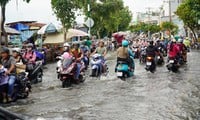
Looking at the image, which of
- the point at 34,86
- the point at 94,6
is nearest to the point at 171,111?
the point at 34,86

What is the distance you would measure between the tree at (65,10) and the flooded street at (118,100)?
23047 millimetres

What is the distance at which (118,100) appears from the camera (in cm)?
1192

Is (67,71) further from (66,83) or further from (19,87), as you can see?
(19,87)

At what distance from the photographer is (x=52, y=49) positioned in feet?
112

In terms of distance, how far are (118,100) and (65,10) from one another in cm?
2908

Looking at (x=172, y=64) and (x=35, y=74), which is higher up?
(x=172, y=64)

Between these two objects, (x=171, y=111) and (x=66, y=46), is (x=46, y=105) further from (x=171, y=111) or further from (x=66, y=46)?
(x=66, y=46)

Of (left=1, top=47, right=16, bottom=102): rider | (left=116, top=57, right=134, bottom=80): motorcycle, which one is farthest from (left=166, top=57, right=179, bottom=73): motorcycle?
(left=1, top=47, right=16, bottom=102): rider

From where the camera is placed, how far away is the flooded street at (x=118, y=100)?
32.5 feet

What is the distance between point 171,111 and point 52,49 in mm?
24546

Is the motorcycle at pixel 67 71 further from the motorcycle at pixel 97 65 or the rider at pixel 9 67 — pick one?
the rider at pixel 9 67

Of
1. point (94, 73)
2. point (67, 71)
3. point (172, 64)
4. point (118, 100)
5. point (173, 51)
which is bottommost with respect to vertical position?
point (118, 100)

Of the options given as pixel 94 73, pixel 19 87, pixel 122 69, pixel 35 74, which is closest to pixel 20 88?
pixel 19 87

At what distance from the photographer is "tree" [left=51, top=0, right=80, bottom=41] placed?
3984cm
